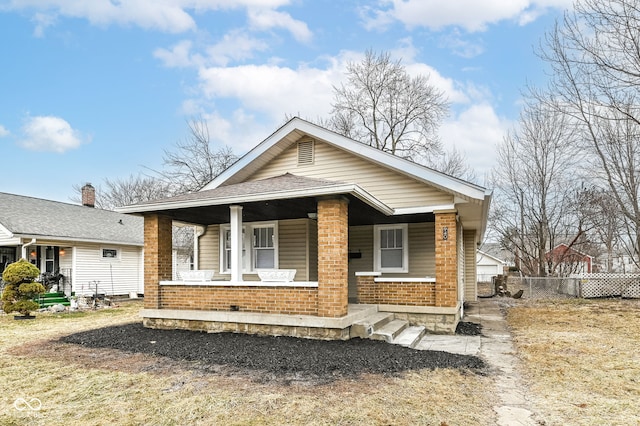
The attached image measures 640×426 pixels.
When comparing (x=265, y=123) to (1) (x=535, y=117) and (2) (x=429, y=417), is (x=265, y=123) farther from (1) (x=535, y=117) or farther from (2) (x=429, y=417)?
(2) (x=429, y=417)

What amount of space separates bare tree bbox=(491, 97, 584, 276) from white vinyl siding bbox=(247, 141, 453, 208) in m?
15.8

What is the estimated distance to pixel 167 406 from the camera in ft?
14.4

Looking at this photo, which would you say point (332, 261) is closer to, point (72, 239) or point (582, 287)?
point (72, 239)

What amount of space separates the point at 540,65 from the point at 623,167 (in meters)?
7.09

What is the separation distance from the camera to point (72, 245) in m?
17.5

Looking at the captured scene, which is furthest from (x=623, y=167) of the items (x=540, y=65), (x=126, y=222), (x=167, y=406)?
(x=126, y=222)

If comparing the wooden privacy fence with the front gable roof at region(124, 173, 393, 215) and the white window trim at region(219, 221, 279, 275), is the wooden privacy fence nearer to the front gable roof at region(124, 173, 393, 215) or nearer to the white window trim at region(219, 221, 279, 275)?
the front gable roof at region(124, 173, 393, 215)

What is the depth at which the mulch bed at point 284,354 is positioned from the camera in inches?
226

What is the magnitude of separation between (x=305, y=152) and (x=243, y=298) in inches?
176

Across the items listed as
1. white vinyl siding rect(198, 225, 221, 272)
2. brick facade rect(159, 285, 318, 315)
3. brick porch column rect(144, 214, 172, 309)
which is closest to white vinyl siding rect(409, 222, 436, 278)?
brick facade rect(159, 285, 318, 315)

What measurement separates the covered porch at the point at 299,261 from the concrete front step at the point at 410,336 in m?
0.45

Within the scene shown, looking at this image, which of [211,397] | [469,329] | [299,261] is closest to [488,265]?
[469,329]

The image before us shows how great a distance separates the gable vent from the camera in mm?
11188

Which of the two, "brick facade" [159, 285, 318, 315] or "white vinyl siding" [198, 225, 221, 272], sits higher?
"white vinyl siding" [198, 225, 221, 272]
